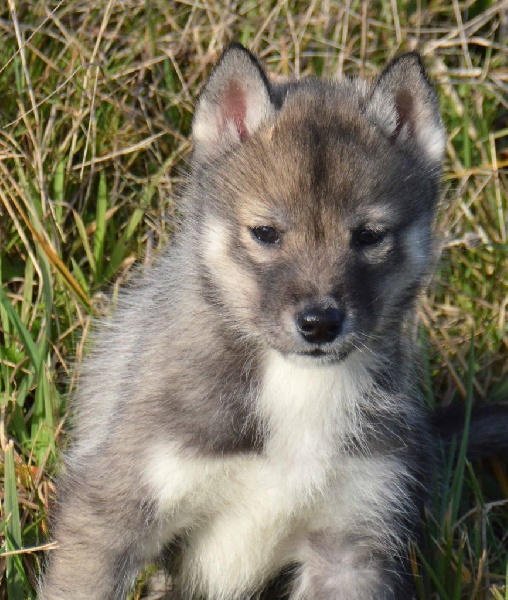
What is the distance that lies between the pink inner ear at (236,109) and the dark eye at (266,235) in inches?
15.6

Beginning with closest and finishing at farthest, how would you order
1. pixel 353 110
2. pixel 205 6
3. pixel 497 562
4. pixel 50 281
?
pixel 353 110 < pixel 497 562 < pixel 50 281 < pixel 205 6

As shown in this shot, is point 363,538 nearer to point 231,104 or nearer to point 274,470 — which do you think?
point 274,470

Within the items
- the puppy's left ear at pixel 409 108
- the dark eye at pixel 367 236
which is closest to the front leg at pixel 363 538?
the dark eye at pixel 367 236

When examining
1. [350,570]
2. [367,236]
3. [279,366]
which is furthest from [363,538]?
[367,236]

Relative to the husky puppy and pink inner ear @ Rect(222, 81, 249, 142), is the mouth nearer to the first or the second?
the husky puppy

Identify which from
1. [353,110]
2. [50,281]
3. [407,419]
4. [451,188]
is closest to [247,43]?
[451,188]

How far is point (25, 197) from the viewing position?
5.18 metres

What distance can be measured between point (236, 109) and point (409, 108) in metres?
0.60

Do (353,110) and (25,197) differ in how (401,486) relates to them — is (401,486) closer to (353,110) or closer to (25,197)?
(353,110)

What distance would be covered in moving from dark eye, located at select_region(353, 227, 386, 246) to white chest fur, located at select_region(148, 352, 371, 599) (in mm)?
426

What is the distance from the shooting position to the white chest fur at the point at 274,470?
3695mm

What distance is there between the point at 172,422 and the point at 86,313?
1540 mm

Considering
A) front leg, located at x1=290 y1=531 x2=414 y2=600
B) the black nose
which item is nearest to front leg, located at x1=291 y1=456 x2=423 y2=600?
front leg, located at x1=290 y1=531 x2=414 y2=600

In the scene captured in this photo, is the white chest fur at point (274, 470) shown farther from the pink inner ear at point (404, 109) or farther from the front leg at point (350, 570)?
the pink inner ear at point (404, 109)
